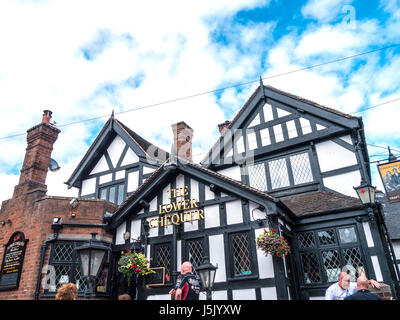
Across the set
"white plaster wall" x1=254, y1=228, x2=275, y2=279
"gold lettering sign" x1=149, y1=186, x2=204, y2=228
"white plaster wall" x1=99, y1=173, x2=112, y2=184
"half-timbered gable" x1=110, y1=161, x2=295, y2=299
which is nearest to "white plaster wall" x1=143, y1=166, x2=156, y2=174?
"white plaster wall" x1=99, y1=173, x2=112, y2=184

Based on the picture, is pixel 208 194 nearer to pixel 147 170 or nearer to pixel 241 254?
pixel 241 254

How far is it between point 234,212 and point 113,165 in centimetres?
731

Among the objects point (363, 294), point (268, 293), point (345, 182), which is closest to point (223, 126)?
point (345, 182)

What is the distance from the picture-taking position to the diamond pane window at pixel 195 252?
9664mm

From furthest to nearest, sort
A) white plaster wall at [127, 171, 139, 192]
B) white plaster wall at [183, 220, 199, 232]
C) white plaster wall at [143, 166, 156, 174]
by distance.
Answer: white plaster wall at [127, 171, 139, 192], white plaster wall at [143, 166, 156, 174], white plaster wall at [183, 220, 199, 232]

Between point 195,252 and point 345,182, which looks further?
point 345,182

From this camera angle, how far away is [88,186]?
48.9 ft

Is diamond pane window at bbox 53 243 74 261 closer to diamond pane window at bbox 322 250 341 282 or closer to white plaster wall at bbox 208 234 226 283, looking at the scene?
white plaster wall at bbox 208 234 226 283

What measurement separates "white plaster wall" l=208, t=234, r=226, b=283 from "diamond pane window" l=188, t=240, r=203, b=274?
40 centimetres

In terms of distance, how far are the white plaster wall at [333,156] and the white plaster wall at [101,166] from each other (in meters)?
9.30

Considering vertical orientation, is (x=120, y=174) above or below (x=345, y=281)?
above

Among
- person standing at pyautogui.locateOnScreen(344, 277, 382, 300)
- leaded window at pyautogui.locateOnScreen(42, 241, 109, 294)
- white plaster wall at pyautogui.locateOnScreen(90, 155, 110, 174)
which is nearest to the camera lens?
person standing at pyautogui.locateOnScreen(344, 277, 382, 300)

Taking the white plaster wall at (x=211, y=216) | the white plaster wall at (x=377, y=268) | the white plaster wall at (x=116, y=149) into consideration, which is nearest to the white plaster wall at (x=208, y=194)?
the white plaster wall at (x=211, y=216)

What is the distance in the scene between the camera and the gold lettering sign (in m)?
10.1
